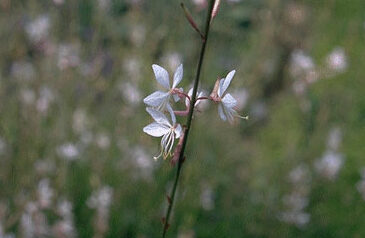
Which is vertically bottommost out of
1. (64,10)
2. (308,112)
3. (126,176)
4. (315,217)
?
(315,217)

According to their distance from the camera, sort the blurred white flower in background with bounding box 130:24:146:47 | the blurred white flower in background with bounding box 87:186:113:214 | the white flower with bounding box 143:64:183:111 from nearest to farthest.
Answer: the white flower with bounding box 143:64:183:111, the blurred white flower in background with bounding box 87:186:113:214, the blurred white flower in background with bounding box 130:24:146:47

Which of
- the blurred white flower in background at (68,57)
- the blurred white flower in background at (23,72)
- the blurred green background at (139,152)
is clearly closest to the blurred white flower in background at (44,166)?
the blurred green background at (139,152)

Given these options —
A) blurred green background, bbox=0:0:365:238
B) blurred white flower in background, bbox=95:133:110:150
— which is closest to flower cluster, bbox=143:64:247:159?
blurred green background, bbox=0:0:365:238

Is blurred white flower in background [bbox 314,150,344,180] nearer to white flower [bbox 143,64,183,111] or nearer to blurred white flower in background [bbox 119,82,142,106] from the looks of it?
blurred white flower in background [bbox 119,82,142,106]

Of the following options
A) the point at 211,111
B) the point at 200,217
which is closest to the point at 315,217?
the point at 200,217

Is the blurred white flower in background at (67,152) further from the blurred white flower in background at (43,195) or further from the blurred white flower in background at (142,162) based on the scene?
the blurred white flower in background at (142,162)

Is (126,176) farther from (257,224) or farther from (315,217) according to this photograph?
(315,217)
